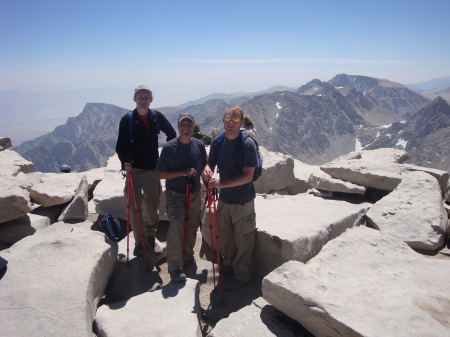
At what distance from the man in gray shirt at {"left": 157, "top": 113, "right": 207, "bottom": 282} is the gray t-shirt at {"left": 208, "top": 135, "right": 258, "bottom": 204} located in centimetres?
49

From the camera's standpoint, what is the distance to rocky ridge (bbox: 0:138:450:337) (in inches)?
171

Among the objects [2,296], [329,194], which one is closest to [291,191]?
[329,194]

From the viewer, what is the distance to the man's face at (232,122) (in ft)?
18.3

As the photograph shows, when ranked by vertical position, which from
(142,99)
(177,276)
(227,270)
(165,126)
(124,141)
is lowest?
(227,270)

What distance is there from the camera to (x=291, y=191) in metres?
13.6

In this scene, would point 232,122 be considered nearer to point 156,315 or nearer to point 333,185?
point 156,315

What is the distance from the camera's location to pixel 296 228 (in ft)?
22.6

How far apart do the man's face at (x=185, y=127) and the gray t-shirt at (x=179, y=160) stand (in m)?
0.28

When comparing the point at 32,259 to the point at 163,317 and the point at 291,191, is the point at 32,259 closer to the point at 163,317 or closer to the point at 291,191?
the point at 163,317

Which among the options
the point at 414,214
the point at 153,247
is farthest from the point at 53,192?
the point at 414,214

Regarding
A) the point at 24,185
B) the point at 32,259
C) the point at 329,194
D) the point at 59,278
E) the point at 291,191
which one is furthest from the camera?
the point at 291,191

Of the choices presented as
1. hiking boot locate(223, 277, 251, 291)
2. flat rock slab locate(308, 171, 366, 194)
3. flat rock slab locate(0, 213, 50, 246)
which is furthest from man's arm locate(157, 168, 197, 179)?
flat rock slab locate(308, 171, 366, 194)

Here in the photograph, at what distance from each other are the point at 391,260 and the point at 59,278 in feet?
20.2

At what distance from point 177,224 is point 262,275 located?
7.50ft
